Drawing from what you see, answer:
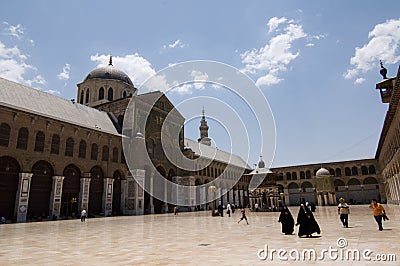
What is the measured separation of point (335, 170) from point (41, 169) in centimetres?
6043

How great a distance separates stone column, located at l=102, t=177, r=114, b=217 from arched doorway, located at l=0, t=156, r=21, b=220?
9.21 meters

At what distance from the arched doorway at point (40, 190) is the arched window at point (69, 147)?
222cm

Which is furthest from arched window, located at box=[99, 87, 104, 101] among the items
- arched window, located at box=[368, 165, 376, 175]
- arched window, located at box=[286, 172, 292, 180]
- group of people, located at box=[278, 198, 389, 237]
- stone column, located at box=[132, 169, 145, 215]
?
arched window, located at box=[368, 165, 376, 175]

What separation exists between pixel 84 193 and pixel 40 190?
14.2 ft

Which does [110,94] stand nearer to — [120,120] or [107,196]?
[120,120]

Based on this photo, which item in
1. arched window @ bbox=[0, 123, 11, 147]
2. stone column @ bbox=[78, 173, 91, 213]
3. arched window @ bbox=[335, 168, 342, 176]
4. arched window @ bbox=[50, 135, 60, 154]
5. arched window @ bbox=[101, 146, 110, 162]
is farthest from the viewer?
arched window @ bbox=[335, 168, 342, 176]

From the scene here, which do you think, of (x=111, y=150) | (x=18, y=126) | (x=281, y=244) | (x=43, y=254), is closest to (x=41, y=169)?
(x=18, y=126)

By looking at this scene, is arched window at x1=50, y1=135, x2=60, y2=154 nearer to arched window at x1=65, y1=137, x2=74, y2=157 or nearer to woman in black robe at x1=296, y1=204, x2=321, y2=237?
arched window at x1=65, y1=137, x2=74, y2=157

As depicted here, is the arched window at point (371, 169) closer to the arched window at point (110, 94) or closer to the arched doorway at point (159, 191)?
the arched doorway at point (159, 191)

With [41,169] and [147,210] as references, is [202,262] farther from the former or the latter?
[147,210]

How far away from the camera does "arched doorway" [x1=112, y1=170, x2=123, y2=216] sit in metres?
33.5

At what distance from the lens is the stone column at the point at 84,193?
94.3ft

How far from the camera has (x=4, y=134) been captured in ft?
75.3

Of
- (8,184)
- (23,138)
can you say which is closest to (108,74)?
(23,138)
